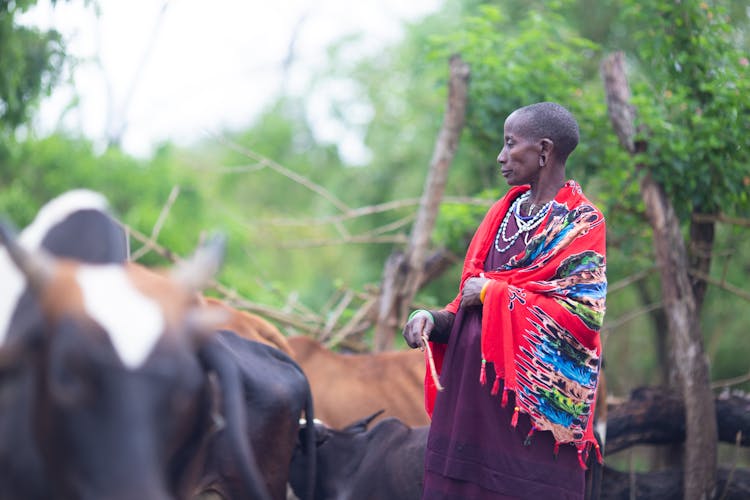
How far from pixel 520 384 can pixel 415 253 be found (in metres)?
3.79

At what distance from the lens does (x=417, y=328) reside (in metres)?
3.86

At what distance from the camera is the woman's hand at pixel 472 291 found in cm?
394

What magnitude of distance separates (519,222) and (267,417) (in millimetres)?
1493

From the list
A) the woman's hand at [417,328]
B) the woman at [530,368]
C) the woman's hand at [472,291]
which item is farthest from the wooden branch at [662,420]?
the woman's hand at [417,328]

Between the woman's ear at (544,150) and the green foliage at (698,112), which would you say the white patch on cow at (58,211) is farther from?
the green foliage at (698,112)

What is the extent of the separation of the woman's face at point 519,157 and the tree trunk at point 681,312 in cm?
275

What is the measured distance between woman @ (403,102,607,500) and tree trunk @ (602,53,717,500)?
2.61 metres

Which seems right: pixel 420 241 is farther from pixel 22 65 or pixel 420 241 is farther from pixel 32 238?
pixel 32 238

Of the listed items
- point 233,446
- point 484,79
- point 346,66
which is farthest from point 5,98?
point 346,66

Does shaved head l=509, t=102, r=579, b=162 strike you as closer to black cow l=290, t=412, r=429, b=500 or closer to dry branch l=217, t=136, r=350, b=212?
black cow l=290, t=412, r=429, b=500

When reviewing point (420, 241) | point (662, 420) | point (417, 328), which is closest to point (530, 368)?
point (417, 328)

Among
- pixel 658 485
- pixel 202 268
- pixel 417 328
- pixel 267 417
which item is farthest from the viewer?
pixel 658 485

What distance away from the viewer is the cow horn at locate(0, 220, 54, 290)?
2.24 m

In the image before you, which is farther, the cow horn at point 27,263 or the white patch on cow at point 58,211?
the white patch on cow at point 58,211
